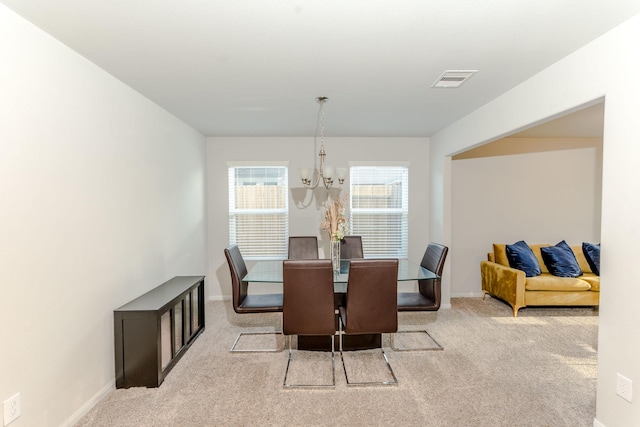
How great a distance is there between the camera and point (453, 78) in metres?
2.92

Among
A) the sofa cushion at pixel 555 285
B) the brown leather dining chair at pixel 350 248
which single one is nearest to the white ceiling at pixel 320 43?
the brown leather dining chair at pixel 350 248

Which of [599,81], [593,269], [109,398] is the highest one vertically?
[599,81]

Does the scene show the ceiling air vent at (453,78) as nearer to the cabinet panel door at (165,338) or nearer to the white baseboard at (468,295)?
the cabinet panel door at (165,338)

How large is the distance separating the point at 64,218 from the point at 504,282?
4.99m

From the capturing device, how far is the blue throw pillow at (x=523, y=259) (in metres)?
4.94

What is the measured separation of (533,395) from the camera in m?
2.75

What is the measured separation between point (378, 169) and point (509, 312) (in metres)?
2.74

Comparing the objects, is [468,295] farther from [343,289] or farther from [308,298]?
[308,298]

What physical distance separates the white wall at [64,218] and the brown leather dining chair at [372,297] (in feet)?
6.21

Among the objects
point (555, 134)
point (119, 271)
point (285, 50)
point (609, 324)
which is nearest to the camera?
point (609, 324)

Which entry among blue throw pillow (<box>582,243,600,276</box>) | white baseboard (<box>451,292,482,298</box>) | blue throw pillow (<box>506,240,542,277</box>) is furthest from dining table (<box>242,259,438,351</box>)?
blue throw pillow (<box>582,243,600,276</box>)

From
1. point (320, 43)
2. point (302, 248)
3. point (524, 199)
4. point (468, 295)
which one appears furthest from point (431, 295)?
point (524, 199)

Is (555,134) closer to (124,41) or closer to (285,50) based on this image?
(285,50)

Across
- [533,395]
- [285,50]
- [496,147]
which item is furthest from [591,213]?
[285,50]
